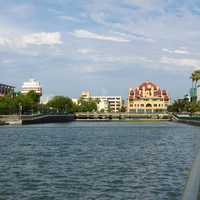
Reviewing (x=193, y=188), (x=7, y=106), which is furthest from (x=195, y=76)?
(x=193, y=188)

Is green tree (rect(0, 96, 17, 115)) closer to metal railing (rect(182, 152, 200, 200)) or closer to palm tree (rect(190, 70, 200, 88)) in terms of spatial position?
palm tree (rect(190, 70, 200, 88))

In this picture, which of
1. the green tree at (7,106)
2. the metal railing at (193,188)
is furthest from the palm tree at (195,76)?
the metal railing at (193,188)

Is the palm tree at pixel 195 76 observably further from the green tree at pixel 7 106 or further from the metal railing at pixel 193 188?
the metal railing at pixel 193 188

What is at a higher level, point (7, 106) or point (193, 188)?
point (7, 106)

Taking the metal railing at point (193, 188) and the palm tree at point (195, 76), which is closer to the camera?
the metal railing at point (193, 188)

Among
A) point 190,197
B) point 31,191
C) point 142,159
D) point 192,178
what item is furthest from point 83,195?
point 142,159

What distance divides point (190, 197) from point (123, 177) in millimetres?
17120

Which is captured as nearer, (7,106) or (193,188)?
(193,188)

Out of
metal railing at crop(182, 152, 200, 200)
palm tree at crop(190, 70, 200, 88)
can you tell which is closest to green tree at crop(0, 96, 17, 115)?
palm tree at crop(190, 70, 200, 88)

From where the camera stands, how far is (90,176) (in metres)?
26.1

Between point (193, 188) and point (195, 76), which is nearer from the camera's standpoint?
point (193, 188)

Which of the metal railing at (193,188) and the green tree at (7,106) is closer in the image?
the metal railing at (193,188)

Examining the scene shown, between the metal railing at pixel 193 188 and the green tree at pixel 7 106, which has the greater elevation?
the green tree at pixel 7 106

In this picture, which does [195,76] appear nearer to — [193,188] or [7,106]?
[7,106]
